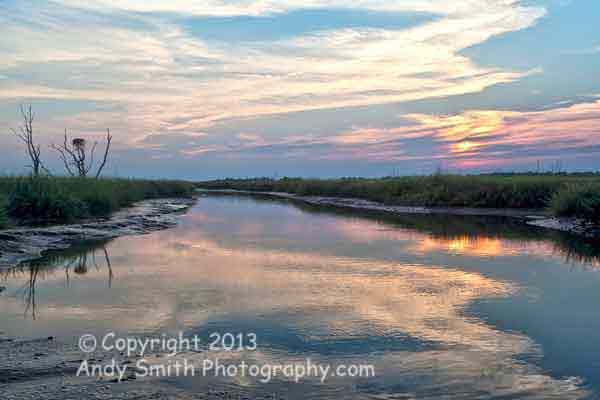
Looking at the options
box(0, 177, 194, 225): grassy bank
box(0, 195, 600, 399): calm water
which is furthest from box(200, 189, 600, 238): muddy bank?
box(0, 177, 194, 225): grassy bank

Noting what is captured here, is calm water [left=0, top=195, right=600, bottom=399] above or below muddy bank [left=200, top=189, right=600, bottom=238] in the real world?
below

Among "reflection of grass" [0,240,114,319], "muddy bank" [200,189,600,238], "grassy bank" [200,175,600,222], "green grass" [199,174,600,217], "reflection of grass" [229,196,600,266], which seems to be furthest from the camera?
"green grass" [199,174,600,217]

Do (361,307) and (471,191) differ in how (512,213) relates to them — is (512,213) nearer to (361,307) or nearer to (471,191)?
(471,191)

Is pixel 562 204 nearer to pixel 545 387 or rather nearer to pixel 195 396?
pixel 545 387

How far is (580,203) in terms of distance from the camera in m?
16.4

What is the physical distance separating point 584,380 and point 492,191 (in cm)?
2207

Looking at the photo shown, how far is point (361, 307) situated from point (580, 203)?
12745 mm

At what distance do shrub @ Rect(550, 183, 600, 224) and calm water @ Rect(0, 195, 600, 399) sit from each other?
10.3ft

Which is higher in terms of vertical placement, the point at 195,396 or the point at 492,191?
the point at 492,191

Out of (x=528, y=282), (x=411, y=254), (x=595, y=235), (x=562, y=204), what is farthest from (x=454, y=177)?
(x=528, y=282)

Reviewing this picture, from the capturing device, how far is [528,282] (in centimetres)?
A: 847

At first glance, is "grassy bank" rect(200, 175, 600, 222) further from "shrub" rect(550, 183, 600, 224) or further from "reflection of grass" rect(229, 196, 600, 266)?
"reflection of grass" rect(229, 196, 600, 266)

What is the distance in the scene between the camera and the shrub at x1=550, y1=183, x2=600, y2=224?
51.1 ft

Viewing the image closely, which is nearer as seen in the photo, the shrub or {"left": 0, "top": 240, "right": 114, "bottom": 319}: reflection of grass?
{"left": 0, "top": 240, "right": 114, "bottom": 319}: reflection of grass
